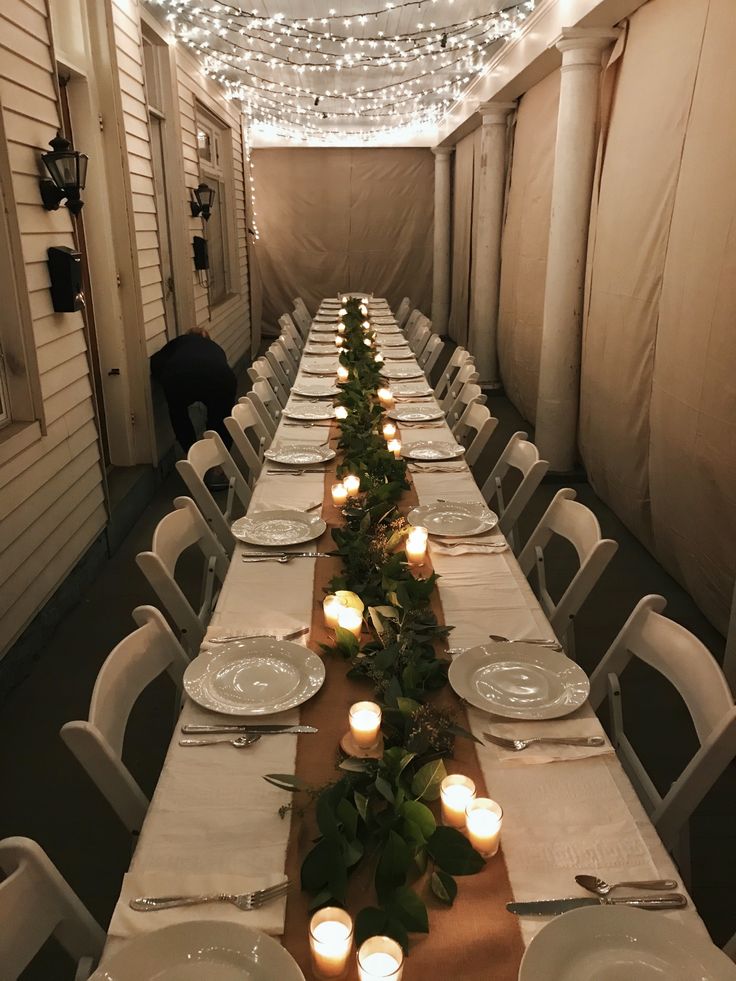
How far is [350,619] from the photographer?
6.35 ft

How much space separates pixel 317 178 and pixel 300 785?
470 inches

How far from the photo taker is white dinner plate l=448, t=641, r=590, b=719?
1654 mm

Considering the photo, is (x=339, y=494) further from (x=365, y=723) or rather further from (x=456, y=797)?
(x=456, y=797)

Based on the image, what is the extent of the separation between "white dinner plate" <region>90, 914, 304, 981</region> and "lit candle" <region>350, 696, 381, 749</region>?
1.49 ft

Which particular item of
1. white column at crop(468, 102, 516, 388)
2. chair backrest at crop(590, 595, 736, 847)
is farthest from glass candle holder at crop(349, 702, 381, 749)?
white column at crop(468, 102, 516, 388)

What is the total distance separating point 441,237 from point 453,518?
9499mm

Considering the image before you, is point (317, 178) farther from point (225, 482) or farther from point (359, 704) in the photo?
point (359, 704)

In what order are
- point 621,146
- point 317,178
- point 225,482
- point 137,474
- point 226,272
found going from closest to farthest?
point 621,146
point 137,474
point 225,482
point 226,272
point 317,178

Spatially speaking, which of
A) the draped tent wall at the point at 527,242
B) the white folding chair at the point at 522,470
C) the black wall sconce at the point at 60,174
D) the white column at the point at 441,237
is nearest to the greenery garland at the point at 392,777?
the white folding chair at the point at 522,470

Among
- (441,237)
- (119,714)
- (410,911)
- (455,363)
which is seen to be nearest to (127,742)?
(119,714)

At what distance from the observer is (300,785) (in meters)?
1.43

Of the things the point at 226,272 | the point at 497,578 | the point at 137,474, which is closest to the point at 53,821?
the point at 497,578

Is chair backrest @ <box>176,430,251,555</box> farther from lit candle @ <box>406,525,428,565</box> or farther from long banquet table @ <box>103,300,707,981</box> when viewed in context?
long banquet table @ <box>103,300,707,981</box>

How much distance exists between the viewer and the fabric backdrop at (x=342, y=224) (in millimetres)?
12055
